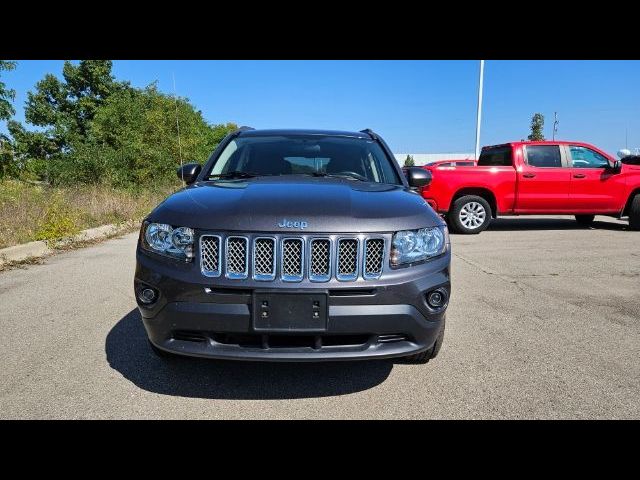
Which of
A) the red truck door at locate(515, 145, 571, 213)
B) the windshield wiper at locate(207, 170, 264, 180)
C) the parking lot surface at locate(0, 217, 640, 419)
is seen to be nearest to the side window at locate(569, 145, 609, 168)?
the red truck door at locate(515, 145, 571, 213)

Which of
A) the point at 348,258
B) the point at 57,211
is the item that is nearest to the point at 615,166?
the point at 348,258

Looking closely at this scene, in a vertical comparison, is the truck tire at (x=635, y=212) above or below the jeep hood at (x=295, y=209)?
below

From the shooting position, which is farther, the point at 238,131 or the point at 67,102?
the point at 67,102

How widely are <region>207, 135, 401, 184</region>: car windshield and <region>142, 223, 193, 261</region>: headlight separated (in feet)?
3.49

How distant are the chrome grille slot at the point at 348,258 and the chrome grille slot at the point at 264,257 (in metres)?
0.33

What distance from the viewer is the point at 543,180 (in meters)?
9.55

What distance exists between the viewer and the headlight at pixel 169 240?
2316 millimetres

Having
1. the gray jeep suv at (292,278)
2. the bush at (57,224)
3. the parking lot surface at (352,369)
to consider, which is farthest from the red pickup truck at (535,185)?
the gray jeep suv at (292,278)

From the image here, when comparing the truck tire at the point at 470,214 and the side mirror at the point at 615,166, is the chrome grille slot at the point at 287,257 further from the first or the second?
the side mirror at the point at 615,166

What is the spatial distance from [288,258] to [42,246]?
6249 millimetres

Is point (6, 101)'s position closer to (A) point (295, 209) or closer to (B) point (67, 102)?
(A) point (295, 209)
